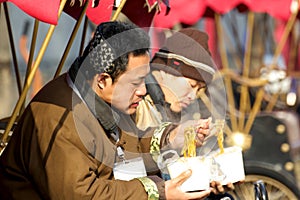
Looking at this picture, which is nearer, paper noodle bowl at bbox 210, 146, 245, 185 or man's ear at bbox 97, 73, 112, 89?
man's ear at bbox 97, 73, 112, 89

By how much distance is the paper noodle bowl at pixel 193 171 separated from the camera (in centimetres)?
351

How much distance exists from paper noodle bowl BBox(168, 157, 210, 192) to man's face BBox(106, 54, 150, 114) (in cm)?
31

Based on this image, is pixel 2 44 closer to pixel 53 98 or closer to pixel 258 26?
pixel 258 26

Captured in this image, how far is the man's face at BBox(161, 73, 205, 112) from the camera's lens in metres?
4.43

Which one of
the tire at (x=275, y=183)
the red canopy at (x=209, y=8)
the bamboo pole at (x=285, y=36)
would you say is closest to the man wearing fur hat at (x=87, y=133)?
the tire at (x=275, y=183)

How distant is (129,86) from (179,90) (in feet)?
3.29

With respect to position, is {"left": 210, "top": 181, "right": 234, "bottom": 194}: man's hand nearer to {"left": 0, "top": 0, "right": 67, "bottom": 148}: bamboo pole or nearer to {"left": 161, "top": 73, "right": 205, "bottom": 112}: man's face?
{"left": 161, "top": 73, "right": 205, "bottom": 112}: man's face

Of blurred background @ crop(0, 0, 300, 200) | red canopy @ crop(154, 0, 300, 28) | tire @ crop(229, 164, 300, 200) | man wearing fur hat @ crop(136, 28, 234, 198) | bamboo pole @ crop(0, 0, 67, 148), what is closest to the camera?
bamboo pole @ crop(0, 0, 67, 148)

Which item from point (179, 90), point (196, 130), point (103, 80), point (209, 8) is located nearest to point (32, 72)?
point (103, 80)

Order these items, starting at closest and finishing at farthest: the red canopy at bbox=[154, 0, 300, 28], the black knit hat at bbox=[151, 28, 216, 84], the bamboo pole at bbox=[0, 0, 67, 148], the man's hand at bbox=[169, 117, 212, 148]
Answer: the bamboo pole at bbox=[0, 0, 67, 148] < the man's hand at bbox=[169, 117, 212, 148] < the black knit hat at bbox=[151, 28, 216, 84] < the red canopy at bbox=[154, 0, 300, 28]

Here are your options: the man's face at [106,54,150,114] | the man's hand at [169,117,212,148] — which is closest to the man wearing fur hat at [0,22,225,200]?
the man's face at [106,54,150,114]

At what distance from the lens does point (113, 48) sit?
350cm

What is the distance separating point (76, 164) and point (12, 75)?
33.3 feet

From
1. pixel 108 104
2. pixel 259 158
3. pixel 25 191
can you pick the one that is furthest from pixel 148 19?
pixel 259 158
